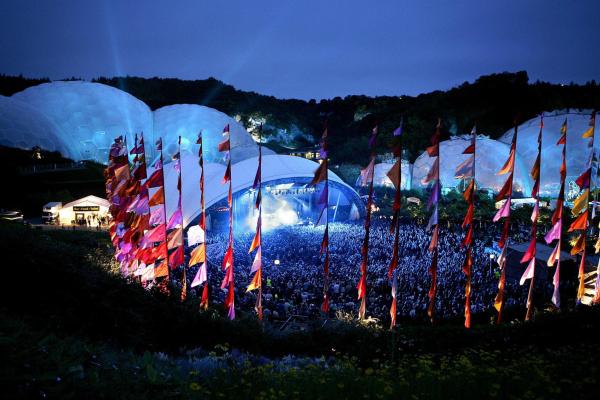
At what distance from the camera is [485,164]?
118 feet

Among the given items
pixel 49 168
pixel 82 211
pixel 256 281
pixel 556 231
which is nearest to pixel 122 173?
pixel 256 281

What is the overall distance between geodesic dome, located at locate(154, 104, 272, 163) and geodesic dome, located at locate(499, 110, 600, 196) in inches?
1017

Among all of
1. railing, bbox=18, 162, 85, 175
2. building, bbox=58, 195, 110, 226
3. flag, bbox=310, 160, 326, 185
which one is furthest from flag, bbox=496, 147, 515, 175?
railing, bbox=18, 162, 85, 175

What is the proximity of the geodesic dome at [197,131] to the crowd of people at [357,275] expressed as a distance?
866 inches

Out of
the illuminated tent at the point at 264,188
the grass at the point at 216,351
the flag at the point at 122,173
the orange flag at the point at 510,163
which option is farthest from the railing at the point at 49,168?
the orange flag at the point at 510,163

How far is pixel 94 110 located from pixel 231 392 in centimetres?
4314

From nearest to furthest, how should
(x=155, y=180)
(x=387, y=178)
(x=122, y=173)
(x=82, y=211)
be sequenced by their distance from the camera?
(x=155, y=180) → (x=122, y=173) → (x=82, y=211) → (x=387, y=178)

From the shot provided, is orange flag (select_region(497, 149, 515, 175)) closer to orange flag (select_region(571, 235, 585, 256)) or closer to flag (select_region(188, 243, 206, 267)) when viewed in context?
orange flag (select_region(571, 235, 585, 256))

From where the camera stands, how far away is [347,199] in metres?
30.3

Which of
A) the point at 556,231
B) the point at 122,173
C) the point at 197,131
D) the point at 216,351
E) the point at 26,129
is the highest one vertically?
the point at 197,131

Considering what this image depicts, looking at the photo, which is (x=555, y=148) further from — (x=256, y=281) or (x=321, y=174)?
(x=256, y=281)

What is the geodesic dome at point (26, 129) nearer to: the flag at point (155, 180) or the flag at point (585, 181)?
the flag at point (155, 180)

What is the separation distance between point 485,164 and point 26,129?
39777mm

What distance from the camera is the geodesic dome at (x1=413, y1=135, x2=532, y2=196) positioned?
35366 millimetres
